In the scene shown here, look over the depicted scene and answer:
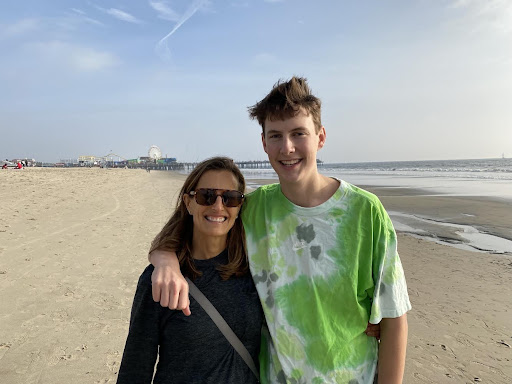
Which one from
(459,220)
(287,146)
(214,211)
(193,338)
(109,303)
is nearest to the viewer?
(193,338)

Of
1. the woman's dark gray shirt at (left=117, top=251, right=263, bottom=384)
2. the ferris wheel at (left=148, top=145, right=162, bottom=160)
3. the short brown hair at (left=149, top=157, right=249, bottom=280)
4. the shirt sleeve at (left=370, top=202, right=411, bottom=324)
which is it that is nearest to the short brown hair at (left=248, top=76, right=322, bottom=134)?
the short brown hair at (left=149, top=157, right=249, bottom=280)

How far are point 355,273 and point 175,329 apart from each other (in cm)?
90

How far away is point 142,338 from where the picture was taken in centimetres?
168

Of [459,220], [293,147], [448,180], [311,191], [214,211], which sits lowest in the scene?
[459,220]

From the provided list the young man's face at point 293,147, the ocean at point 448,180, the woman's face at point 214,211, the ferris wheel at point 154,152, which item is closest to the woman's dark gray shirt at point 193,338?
the woman's face at point 214,211

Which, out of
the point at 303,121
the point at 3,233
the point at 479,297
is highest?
the point at 303,121

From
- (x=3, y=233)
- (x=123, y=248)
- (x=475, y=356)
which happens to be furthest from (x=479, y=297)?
(x=3, y=233)

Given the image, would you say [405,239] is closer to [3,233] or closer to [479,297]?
[479,297]

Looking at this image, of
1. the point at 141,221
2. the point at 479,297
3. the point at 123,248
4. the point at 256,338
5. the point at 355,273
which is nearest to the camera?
the point at 355,273

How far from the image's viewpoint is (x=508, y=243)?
9.87 metres

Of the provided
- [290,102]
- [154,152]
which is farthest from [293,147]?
[154,152]

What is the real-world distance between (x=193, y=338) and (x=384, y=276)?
0.96 m

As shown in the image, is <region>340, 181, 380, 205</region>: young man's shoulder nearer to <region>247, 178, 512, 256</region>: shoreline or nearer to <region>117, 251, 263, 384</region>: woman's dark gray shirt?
<region>117, 251, 263, 384</region>: woman's dark gray shirt

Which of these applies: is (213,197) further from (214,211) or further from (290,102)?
(290,102)
